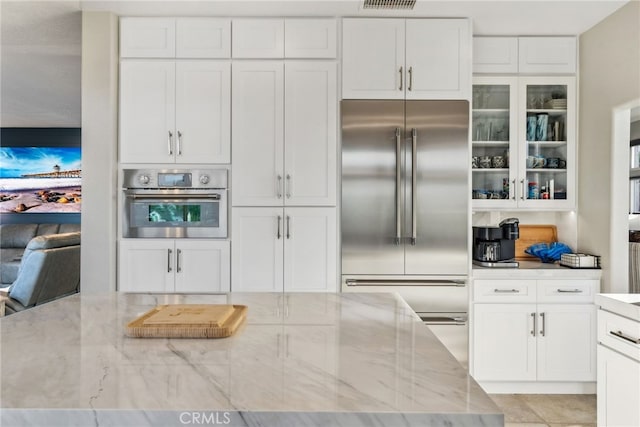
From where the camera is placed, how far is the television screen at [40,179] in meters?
7.13

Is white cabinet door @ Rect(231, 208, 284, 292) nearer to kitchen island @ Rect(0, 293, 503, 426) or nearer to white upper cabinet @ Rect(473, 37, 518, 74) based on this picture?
kitchen island @ Rect(0, 293, 503, 426)

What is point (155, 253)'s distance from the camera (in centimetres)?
314

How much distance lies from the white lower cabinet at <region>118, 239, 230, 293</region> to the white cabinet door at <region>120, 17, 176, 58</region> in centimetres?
128

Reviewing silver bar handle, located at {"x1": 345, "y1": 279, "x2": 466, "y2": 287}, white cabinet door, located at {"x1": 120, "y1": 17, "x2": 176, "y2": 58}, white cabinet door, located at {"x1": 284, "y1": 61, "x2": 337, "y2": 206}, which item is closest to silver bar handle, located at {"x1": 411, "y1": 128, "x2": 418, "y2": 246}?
silver bar handle, located at {"x1": 345, "y1": 279, "x2": 466, "y2": 287}

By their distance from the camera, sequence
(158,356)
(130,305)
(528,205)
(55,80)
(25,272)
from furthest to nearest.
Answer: (55,80) → (25,272) → (528,205) → (130,305) → (158,356)

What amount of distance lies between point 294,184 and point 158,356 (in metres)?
2.21

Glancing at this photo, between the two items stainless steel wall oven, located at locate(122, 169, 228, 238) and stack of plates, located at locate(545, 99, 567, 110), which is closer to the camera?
stainless steel wall oven, located at locate(122, 169, 228, 238)

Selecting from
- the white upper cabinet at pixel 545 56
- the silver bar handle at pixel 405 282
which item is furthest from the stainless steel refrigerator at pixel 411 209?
the white upper cabinet at pixel 545 56

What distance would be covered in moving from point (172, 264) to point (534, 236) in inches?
111

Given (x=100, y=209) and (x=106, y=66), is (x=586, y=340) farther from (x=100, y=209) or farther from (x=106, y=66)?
(x=106, y=66)

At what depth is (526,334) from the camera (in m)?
3.19

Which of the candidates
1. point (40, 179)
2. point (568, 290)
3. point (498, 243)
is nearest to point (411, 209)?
point (498, 243)

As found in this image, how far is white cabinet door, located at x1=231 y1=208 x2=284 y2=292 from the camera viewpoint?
3137 millimetres

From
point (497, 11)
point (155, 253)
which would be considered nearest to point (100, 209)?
point (155, 253)
